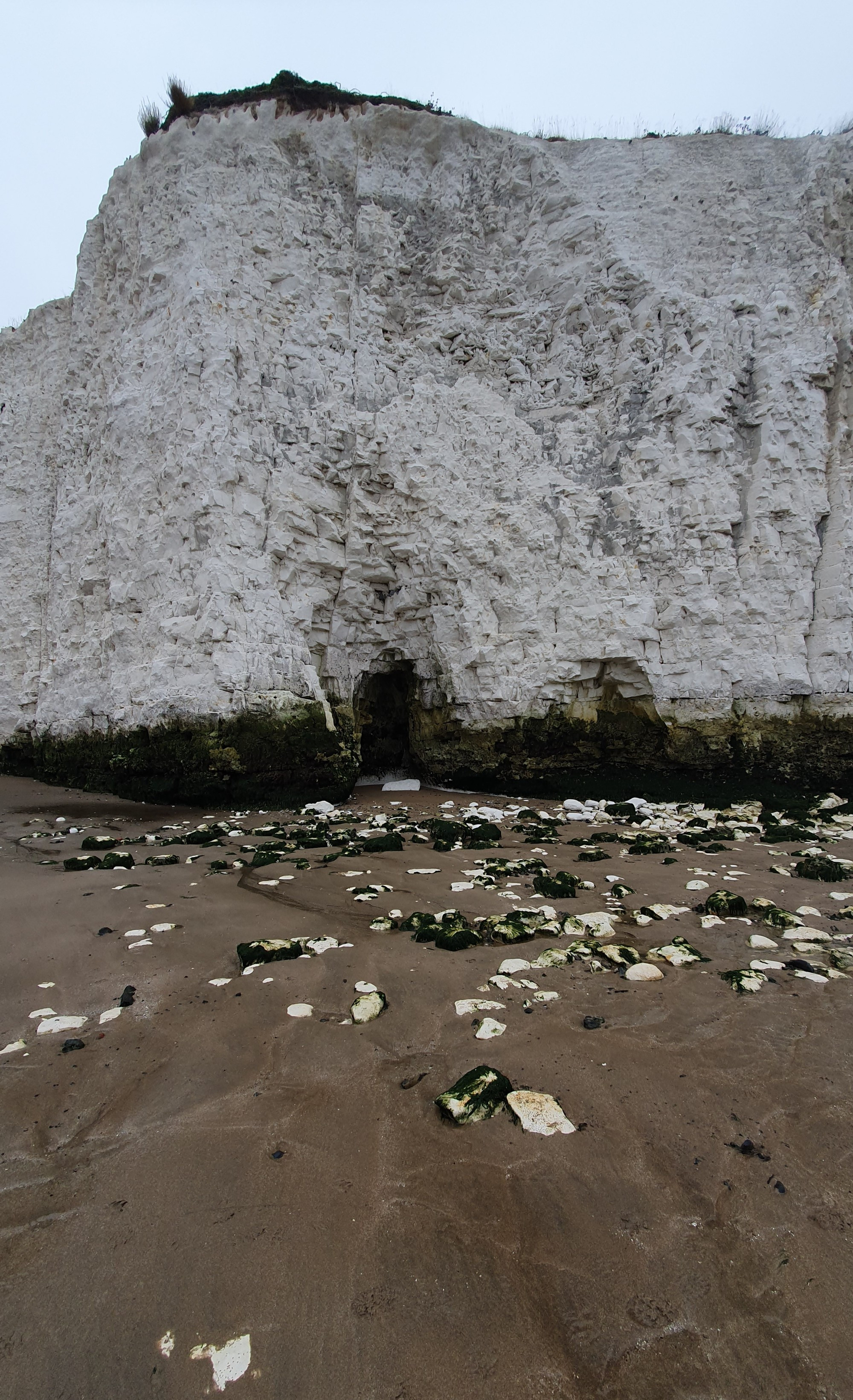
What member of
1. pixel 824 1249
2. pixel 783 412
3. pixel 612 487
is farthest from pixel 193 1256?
pixel 783 412

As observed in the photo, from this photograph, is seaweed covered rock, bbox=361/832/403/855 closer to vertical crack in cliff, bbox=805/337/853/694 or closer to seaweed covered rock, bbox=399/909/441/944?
seaweed covered rock, bbox=399/909/441/944

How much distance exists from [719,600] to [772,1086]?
9.56m

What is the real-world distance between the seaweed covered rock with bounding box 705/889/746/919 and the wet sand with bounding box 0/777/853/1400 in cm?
104

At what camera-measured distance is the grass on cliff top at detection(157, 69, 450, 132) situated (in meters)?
11.6

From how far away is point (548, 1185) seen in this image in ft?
5.57

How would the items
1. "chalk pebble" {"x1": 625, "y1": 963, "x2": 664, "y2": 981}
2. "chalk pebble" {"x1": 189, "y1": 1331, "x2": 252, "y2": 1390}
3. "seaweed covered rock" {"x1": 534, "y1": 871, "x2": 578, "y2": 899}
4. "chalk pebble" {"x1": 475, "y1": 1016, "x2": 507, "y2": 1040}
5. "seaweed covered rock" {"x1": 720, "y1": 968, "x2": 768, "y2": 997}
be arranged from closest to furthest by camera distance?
"chalk pebble" {"x1": 189, "y1": 1331, "x2": 252, "y2": 1390} < "chalk pebble" {"x1": 475, "y1": 1016, "x2": 507, "y2": 1040} < "seaweed covered rock" {"x1": 720, "y1": 968, "x2": 768, "y2": 997} < "chalk pebble" {"x1": 625, "y1": 963, "x2": 664, "y2": 981} < "seaweed covered rock" {"x1": 534, "y1": 871, "x2": 578, "y2": 899}

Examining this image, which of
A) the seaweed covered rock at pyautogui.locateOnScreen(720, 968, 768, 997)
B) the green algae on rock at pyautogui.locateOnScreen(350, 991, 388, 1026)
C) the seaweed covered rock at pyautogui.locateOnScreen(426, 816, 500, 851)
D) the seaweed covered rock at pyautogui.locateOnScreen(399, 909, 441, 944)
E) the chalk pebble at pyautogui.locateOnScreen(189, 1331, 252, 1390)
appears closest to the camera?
the chalk pebble at pyautogui.locateOnScreen(189, 1331, 252, 1390)

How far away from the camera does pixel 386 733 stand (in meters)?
13.8

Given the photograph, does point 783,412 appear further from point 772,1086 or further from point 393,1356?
point 393,1356

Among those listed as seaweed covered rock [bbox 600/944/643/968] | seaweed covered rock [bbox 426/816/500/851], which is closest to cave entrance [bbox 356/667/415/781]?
seaweed covered rock [bbox 426/816/500/851]

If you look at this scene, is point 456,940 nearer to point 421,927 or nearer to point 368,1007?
point 421,927

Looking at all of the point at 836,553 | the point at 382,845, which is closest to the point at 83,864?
the point at 382,845

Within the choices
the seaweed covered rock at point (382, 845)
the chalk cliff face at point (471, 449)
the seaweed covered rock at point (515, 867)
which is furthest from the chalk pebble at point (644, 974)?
the chalk cliff face at point (471, 449)

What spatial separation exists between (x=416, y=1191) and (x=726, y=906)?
10.1 feet
